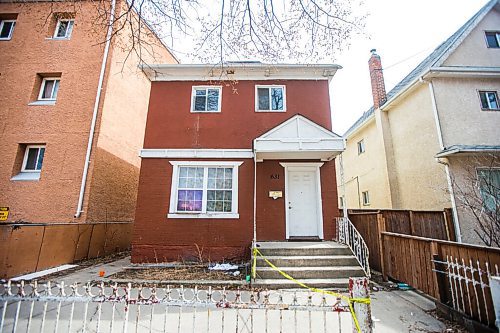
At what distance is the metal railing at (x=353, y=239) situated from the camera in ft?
20.9

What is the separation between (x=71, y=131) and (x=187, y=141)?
5.42 meters

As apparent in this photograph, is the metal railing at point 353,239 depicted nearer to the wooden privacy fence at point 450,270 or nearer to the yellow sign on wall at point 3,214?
the wooden privacy fence at point 450,270

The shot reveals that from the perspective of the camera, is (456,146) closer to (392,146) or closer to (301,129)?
(392,146)

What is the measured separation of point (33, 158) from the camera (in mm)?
10172

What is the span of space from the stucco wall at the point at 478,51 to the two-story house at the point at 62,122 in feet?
41.5

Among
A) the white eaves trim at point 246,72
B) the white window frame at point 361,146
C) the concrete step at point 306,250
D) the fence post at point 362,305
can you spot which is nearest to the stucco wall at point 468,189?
the concrete step at point 306,250

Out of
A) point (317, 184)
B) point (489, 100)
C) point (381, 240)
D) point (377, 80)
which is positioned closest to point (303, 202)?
point (317, 184)

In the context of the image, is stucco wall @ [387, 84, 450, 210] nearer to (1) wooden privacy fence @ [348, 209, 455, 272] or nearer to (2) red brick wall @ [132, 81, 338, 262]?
(1) wooden privacy fence @ [348, 209, 455, 272]

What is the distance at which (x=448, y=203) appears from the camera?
29.0 feet

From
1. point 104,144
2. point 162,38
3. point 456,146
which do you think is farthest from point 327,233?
point 104,144

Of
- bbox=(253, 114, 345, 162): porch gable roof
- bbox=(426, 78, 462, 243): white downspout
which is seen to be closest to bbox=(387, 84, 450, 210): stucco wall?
bbox=(426, 78, 462, 243): white downspout

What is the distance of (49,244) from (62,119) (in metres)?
5.46

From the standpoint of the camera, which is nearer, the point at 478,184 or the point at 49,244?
the point at 49,244

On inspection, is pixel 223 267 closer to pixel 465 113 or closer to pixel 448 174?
pixel 448 174
